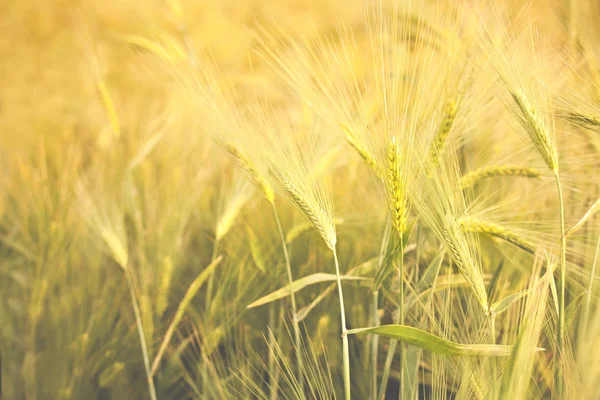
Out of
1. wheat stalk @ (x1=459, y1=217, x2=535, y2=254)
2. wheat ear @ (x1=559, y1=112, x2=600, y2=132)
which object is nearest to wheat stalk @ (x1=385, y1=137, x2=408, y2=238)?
wheat stalk @ (x1=459, y1=217, x2=535, y2=254)

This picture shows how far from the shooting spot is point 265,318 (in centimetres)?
79

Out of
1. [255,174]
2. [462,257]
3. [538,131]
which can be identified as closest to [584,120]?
[538,131]

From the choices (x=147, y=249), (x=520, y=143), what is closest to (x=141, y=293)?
(x=147, y=249)

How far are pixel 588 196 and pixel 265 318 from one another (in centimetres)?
48

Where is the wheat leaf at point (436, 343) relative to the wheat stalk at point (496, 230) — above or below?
below

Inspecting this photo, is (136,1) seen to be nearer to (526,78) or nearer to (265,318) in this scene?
(265,318)

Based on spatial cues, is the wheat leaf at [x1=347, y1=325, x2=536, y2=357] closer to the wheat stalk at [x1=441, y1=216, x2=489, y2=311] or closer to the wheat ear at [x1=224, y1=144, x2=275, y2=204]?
the wheat stalk at [x1=441, y1=216, x2=489, y2=311]

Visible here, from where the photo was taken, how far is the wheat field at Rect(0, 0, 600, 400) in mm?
488

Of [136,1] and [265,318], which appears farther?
[136,1]

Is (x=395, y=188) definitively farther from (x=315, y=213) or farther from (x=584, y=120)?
(x=584, y=120)

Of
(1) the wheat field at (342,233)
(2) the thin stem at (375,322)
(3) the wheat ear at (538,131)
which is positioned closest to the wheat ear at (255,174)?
(1) the wheat field at (342,233)

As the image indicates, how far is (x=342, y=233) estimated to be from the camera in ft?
2.59

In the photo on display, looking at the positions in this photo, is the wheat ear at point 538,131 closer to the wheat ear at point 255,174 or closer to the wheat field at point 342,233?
the wheat field at point 342,233

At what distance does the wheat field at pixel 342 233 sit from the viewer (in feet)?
1.60
